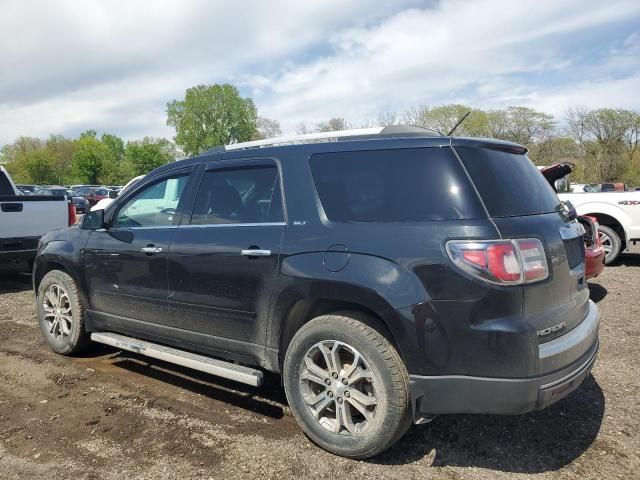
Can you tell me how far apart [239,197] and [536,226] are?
1.96m

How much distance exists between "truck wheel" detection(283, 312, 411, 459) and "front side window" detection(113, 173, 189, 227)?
1629 mm

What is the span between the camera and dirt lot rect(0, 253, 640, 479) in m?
2.98

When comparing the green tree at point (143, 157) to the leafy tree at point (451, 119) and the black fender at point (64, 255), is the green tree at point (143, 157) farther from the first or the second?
the black fender at point (64, 255)

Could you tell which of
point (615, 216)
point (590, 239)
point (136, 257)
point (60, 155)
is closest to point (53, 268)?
point (136, 257)

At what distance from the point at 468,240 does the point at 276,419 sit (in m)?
1.88

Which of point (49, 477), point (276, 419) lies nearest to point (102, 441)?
point (49, 477)

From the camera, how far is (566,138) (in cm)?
5219

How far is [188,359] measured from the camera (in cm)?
378

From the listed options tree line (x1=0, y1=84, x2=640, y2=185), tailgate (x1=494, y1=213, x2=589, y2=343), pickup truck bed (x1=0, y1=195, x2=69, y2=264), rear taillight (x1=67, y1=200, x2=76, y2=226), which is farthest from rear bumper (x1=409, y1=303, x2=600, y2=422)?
tree line (x1=0, y1=84, x2=640, y2=185)

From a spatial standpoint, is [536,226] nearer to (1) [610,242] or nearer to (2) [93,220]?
(2) [93,220]

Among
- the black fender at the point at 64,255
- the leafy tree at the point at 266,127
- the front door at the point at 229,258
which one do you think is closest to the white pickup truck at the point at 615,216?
the front door at the point at 229,258

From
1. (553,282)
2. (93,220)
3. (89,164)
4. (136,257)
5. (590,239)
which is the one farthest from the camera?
(89,164)

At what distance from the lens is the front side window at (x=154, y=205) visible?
13.6 feet

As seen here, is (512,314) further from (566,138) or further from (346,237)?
(566,138)
